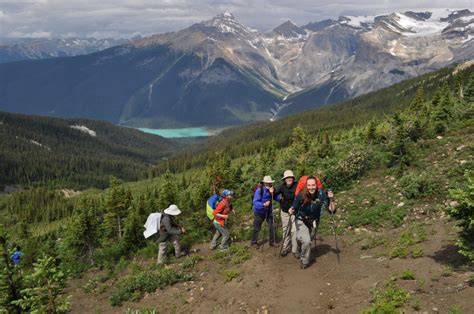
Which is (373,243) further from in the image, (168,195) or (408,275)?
(168,195)

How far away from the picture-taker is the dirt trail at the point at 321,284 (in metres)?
13.3

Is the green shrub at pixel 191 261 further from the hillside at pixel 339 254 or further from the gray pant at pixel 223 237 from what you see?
the gray pant at pixel 223 237

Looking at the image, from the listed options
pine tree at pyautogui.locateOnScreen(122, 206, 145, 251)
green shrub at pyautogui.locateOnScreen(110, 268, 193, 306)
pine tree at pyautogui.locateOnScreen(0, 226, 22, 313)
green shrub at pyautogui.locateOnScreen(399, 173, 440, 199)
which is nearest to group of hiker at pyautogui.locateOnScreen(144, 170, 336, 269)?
green shrub at pyautogui.locateOnScreen(110, 268, 193, 306)

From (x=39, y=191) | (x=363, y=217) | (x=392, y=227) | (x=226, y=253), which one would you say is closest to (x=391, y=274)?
(x=392, y=227)

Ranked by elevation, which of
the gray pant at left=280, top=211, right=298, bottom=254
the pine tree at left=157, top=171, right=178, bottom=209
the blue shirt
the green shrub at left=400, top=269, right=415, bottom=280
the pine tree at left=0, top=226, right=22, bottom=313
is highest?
the blue shirt

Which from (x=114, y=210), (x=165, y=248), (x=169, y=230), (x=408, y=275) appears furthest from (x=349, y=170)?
(x=114, y=210)

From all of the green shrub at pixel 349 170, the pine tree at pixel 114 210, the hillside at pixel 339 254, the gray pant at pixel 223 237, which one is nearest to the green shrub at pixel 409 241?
the hillside at pixel 339 254

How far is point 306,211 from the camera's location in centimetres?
1775

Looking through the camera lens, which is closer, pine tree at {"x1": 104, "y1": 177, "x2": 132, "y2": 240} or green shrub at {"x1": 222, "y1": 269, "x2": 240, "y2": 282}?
green shrub at {"x1": 222, "y1": 269, "x2": 240, "y2": 282}

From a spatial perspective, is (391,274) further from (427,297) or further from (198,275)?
(198,275)

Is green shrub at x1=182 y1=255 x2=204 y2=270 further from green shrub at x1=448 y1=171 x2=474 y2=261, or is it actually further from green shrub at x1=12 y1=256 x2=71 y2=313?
green shrub at x1=448 y1=171 x2=474 y2=261

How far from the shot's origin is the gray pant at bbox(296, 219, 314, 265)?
17625 mm

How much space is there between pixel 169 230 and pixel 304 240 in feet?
29.5

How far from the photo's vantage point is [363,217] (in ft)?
74.4
